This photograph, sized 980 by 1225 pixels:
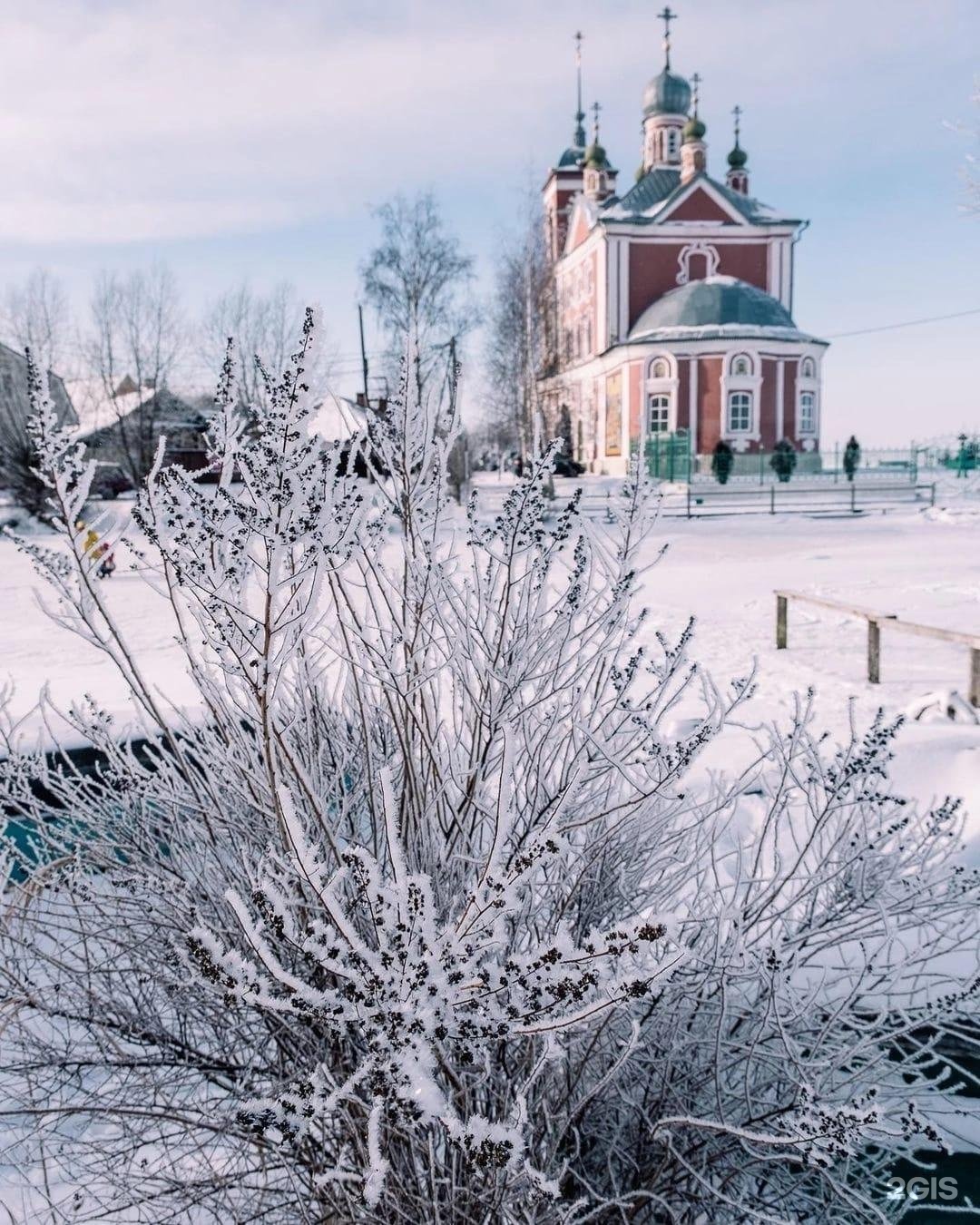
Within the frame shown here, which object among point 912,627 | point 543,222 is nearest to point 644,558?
point 912,627

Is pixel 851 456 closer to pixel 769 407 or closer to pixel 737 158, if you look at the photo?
pixel 769 407

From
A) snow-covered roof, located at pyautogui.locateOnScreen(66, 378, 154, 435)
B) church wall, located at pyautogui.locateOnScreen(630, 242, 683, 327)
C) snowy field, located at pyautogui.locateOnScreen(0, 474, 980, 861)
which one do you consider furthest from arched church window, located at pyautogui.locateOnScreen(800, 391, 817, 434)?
snow-covered roof, located at pyautogui.locateOnScreen(66, 378, 154, 435)

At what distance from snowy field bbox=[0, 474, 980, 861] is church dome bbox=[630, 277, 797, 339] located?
1303 cm

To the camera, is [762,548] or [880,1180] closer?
[880,1180]

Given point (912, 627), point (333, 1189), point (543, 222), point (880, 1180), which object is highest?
point (543, 222)

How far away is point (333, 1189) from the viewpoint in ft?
7.39

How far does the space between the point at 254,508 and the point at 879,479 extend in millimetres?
31585

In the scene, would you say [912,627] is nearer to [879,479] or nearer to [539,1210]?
[539,1210]

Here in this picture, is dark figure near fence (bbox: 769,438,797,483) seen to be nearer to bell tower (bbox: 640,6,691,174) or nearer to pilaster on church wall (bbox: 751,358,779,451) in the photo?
pilaster on church wall (bbox: 751,358,779,451)

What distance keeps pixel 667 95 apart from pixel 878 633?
112ft

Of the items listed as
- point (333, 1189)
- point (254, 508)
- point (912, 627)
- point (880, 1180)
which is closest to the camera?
point (254, 508)

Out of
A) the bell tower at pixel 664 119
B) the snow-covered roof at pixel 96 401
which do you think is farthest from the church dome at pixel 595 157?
the snow-covered roof at pixel 96 401

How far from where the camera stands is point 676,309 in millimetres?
32438

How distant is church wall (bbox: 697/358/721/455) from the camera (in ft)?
104
